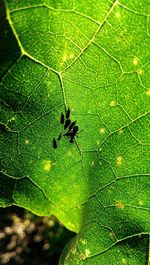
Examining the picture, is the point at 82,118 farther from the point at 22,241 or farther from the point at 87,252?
the point at 22,241

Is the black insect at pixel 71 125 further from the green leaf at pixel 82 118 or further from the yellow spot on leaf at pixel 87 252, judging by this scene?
the yellow spot on leaf at pixel 87 252

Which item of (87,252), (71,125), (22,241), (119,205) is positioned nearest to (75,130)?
(71,125)

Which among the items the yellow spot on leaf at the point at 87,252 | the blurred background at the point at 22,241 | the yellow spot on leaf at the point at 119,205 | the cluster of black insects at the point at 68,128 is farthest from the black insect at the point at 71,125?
the blurred background at the point at 22,241

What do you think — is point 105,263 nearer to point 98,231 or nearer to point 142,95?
point 98,231

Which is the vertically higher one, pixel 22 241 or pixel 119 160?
pixel 119 160

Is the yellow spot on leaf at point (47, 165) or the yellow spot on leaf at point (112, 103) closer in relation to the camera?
the yellow spot on leaf at point (112, 103)

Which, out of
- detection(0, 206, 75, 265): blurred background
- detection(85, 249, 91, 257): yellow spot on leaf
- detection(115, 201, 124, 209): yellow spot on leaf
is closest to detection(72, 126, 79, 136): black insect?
detection(115, 201, 124, 209): yellow spot on leaf

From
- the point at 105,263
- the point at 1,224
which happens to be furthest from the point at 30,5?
the point at 1,224
